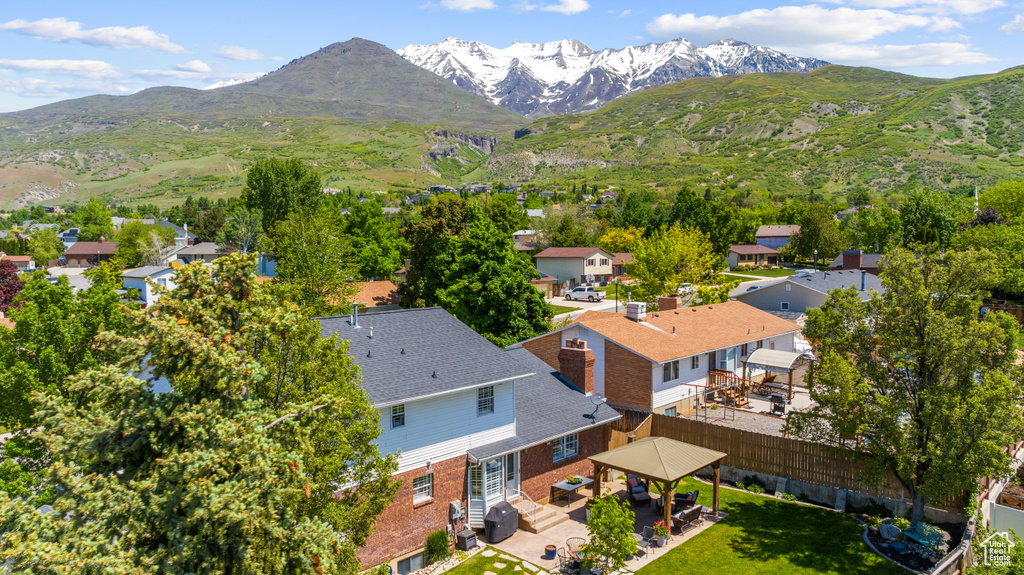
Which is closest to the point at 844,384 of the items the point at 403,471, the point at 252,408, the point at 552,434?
the point at 552,434

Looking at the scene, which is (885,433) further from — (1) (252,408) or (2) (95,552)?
(2) (95,552)

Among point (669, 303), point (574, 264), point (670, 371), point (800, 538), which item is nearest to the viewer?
point (800, 538)

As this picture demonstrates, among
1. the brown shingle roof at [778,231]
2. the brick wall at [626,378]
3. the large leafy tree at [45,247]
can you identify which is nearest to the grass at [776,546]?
the brick wall at [626,378]

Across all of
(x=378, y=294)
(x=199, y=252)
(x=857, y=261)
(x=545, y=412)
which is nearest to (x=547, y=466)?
(x=545, y=412)

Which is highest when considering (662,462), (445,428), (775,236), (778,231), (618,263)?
(778,231)

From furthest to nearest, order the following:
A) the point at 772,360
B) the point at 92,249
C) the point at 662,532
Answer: the point at 92,249 → the point at 772,360 → the point at 662,532

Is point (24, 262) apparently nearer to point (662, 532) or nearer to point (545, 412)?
point (545, 412)
